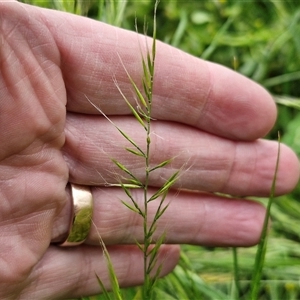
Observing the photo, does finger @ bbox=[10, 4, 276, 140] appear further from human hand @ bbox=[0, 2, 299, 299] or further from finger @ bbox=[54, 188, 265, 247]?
finger @ bbox=[54, 188, 265, 247]

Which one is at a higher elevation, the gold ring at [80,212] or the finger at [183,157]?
the finger at [183,157]

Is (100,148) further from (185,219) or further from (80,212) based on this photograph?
(185,219)

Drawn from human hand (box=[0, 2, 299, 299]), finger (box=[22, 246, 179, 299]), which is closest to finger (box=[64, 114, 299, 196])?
human hand (box=[0, 2, 299, 299])

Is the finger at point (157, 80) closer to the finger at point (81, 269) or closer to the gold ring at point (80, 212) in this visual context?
the gold ring at point (80, 212)

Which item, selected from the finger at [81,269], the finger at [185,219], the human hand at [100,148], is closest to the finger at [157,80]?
the human hand at [100,148]

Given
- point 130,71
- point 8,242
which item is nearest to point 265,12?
point 130,71

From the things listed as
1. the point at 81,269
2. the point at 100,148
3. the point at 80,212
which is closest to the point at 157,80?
the point at 100,148
